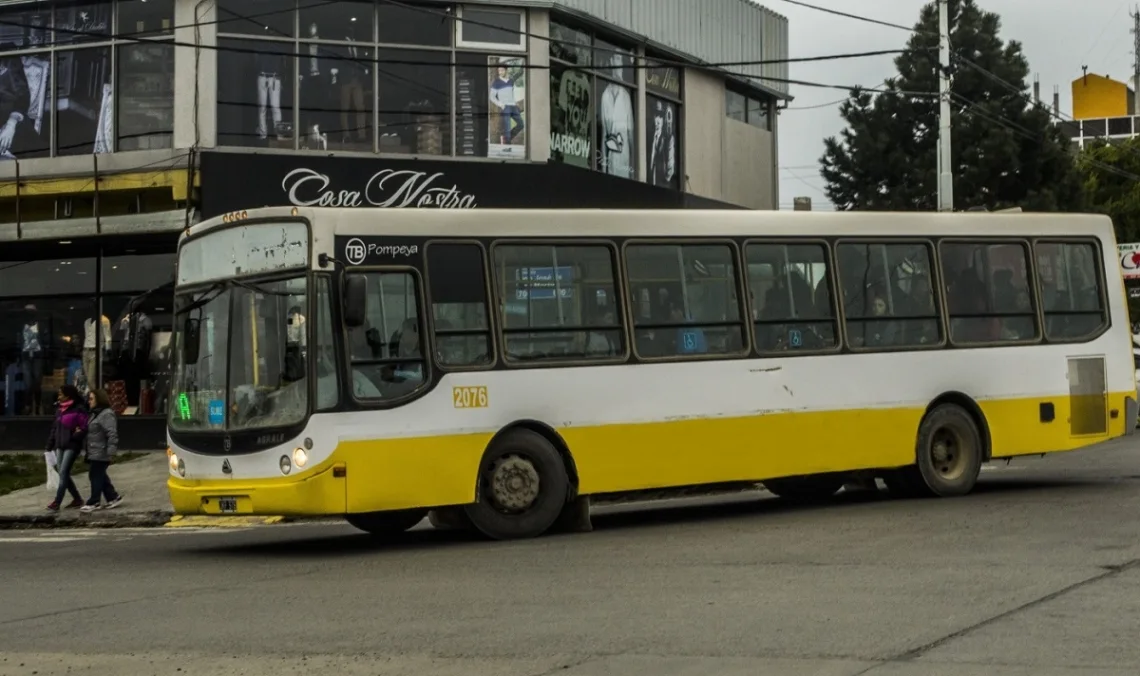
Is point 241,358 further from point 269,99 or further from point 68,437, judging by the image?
point 269,99

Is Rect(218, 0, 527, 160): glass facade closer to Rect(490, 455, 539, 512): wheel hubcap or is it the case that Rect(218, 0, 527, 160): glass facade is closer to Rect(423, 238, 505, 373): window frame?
Rect(423, 238, 505, 373): window frame

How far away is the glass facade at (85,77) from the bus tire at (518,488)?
1370 centimetres

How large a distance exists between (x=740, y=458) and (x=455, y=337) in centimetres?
323

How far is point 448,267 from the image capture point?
14.5m

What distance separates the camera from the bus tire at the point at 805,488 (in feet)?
57.4

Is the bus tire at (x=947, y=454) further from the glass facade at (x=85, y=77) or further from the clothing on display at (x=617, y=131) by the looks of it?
the glass facade at (x=85, y=77)

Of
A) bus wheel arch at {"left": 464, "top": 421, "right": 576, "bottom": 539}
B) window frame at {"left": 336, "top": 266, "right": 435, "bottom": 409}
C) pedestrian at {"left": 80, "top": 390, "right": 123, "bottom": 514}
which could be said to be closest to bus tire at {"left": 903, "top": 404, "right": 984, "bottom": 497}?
bus wheel arch at {"left": 464, "top": 421, "right": 576, "bottom": 539}

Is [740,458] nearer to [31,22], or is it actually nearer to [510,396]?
[510,396]

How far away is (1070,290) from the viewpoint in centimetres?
1870

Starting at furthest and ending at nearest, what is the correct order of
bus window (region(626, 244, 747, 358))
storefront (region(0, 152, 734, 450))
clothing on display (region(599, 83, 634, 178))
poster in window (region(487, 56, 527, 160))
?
clothing on display (region(599, 83, 634, 178))
poster in window (region(487, 56, 527, 160))
storefront (region(0, 152, 734, 450))
bus window (region(626, 244, 747, 358))

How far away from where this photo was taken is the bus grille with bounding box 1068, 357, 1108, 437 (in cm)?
1836

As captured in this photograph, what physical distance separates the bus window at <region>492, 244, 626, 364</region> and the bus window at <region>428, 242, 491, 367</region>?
21cm

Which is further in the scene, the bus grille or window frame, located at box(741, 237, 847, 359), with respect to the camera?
the bus grille

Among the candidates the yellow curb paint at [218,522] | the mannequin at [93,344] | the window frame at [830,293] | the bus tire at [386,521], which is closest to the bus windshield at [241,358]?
the bus tire at [386,521]
